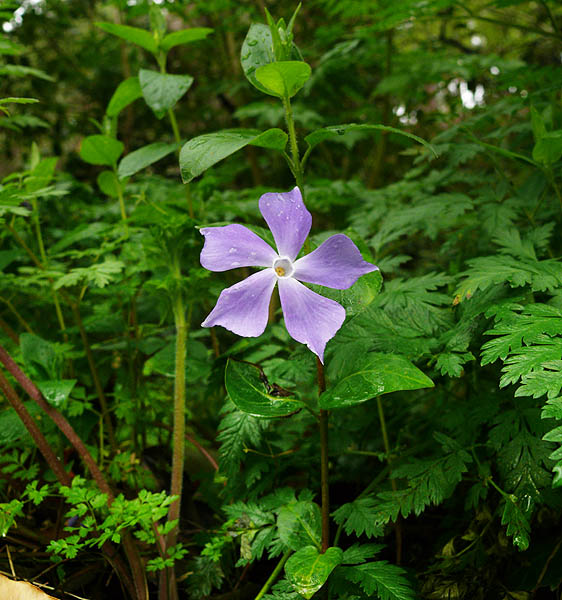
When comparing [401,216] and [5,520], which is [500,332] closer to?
[401,216]

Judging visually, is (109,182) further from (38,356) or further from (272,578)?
(272,578)

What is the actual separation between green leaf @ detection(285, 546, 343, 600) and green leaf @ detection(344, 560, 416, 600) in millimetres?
52

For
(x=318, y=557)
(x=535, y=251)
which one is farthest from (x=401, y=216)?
(x=318, y=557)

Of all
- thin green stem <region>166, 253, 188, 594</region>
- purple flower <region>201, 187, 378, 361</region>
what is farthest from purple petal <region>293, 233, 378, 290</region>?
thin green stem <region>166, 253, 188, 594</region>

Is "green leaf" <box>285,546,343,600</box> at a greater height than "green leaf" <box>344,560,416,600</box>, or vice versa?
"green leaf" <box>285,546,343,600</box>

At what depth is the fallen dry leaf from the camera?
0.76m

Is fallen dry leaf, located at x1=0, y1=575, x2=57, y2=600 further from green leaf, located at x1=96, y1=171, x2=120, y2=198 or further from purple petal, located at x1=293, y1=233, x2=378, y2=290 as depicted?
green leaf, located at x1=96, y1=171, x2=120, y2=198

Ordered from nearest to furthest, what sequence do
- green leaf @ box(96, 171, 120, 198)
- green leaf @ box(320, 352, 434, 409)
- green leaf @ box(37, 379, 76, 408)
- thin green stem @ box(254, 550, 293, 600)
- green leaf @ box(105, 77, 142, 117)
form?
1. green leaf @ box(320, 352, 434, 409)
2. thin green stem @ box(254, 550, 293, 600)
3. green leaf @ box(37, 379, 76, 408)
4. green leaf @ box(105, 77, 142, 117)
5. green leaf @ box(96, 171, 120, 198)

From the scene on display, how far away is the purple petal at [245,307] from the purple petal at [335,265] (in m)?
0.06

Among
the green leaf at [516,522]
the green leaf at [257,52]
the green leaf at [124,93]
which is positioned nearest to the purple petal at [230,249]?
the green leaf at [257,52]

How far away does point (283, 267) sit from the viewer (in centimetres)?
81

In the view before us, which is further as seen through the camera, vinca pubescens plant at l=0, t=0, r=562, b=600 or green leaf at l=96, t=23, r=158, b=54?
green leaf at l=96, t=23, r=158, b=54

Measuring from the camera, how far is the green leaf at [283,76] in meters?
0.77

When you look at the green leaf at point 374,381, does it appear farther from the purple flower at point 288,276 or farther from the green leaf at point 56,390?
the green leaf at point 56,390
